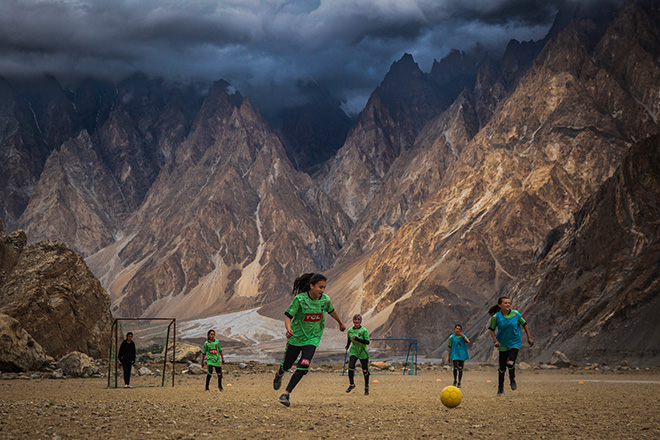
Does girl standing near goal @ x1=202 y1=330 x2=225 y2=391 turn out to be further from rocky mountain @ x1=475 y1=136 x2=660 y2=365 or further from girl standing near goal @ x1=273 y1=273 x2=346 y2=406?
rocky mountain @ x1=475 y1=136 x2=660 y2=365

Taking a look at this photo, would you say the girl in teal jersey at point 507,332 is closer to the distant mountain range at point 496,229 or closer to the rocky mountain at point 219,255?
the distant mountain range at point 496,229

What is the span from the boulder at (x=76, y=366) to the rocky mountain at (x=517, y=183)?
234 feet

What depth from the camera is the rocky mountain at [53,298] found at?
2925cm

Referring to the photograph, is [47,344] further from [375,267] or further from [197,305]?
[197,305]

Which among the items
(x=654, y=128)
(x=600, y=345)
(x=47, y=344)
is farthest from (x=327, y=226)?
(x=47, y=344)

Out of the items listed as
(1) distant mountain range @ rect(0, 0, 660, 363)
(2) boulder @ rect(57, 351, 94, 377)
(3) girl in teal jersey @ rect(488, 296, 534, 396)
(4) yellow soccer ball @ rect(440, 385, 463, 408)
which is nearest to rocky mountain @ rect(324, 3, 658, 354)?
(1) distant mountain range @ rect(0, 0, 660, 363)

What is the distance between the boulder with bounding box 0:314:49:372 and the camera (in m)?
23.5

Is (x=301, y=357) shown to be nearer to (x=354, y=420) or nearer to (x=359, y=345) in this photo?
(x=354, y=420)

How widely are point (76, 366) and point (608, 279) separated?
4695cm

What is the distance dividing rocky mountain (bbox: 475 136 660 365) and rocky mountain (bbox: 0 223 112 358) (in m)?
31.2

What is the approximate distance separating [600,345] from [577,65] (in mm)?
91087

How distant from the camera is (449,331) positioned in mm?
91625

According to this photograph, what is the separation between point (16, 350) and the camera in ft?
78.4

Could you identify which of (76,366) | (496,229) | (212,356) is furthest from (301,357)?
(496,229)
